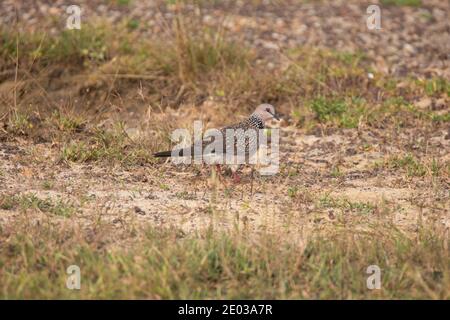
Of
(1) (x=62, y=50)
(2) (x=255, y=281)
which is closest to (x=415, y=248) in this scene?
(2) (x=255, y=281)

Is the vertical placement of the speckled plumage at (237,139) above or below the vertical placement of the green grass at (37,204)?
above

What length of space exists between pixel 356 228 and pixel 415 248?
691mm

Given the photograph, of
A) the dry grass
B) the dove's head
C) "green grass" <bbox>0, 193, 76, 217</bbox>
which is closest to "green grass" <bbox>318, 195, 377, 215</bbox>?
the dry grass

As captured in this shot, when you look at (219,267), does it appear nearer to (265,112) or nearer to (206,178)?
(206,178)

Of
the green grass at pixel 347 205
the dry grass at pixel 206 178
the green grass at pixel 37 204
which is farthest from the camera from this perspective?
the green grass at pixel 347 205

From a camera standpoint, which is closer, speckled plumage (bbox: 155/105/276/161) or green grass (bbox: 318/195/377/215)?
green grass (bbox: 318/195/377/215)

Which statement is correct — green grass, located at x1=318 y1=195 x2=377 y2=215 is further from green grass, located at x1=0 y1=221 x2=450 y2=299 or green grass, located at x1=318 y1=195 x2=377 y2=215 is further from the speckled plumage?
the speckled plumage

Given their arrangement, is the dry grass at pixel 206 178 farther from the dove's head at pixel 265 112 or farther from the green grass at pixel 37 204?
the dove's head at pixel 265 112

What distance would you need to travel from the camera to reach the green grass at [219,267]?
4.73 m

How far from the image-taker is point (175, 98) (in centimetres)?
910

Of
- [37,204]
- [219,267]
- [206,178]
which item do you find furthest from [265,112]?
[219,267]

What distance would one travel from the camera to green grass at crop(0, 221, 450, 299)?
4.73m

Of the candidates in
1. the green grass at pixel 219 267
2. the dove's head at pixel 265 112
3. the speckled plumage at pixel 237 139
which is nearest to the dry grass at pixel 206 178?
the green grass at pixel 219 267

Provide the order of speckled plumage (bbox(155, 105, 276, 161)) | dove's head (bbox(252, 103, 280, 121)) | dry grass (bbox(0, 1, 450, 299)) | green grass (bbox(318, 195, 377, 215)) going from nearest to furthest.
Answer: dry grass (bbox(0, 1, 450, 299)), green grass (bbox(318, 195, 377, 215)), speckled plumage (bbox(155, 105, 276, 161)), dove's head (bbox(252, 103, 280, 121))
